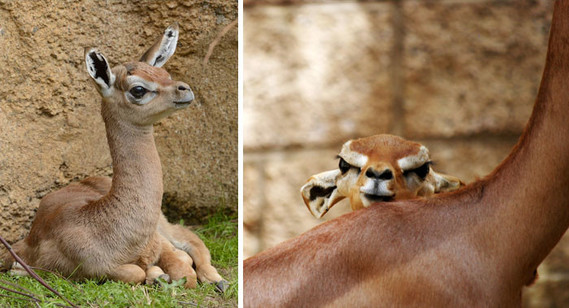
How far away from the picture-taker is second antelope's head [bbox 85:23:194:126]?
1383 millimetres

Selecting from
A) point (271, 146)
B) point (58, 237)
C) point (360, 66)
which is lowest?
point (58, 237)

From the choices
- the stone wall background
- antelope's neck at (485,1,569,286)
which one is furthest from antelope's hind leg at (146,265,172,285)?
antelope's neck at (485,1,569,286)

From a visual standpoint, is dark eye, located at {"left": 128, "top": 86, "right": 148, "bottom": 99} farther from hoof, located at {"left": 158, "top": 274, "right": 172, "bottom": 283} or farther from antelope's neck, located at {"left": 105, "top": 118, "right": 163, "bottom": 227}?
hoof, located at {"left": 158, "top": 274, "right": 172, "bottom": 283}

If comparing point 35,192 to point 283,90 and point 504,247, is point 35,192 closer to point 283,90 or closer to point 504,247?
point 283,90

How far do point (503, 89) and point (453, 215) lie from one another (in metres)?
0.46

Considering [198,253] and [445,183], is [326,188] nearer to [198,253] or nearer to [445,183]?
[445,183]

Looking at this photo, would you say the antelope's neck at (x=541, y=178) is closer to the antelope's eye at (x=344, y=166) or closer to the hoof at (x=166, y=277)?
the antelope's eye at (x=344, y=166)

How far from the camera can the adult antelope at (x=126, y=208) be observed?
4.62 ft

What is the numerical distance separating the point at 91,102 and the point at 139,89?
1.11 feet

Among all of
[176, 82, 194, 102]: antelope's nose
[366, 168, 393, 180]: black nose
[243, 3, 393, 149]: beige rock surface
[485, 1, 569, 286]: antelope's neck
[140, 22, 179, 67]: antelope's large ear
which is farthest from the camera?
[140, 22, 179, 67]: antelope's large ear

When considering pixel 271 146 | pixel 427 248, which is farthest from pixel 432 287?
pixel 271 146

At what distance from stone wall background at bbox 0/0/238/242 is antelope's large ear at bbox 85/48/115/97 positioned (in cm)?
26

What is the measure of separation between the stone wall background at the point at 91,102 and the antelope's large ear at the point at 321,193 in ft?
3.50

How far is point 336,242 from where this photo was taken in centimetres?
59
